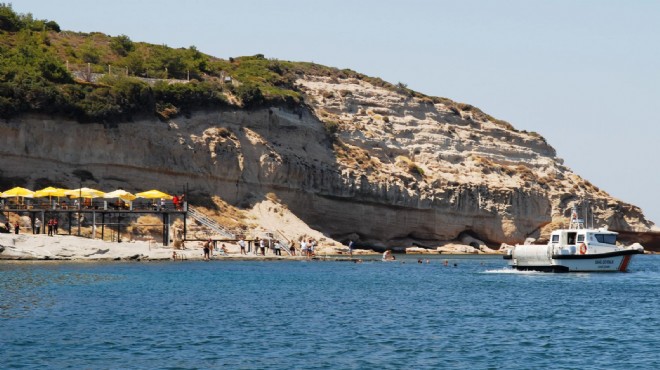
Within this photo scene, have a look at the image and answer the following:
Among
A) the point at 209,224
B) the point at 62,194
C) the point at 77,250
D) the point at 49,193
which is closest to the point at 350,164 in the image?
the point at 209,224

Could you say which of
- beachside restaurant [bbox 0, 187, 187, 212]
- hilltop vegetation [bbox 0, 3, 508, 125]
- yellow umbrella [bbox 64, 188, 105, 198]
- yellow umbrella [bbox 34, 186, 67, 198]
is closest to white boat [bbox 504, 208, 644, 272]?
beachside restaurant [bbox 0, 187, 187, 212]

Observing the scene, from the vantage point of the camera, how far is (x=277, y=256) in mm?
80438

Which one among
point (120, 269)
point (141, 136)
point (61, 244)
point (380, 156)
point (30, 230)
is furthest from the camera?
point (380, 156)

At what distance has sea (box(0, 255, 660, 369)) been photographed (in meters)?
29.0

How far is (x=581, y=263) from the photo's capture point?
6272 cm

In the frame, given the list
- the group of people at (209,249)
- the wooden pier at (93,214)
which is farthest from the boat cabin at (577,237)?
the wooden pier at (93,214)

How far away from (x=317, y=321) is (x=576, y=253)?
1150 inches

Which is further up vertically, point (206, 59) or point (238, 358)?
point (206, 59)

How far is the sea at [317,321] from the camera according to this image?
2898cm

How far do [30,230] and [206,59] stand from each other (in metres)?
42.3

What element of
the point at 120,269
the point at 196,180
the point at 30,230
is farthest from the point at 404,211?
the point at 120,269

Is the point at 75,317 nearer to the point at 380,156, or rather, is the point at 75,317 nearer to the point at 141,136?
the point at 141,136

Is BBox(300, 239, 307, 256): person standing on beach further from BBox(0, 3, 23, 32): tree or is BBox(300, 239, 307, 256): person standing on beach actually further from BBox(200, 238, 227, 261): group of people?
BBox(0, 3, 23, 32): tree

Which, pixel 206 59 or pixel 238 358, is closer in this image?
pixel 238 358
